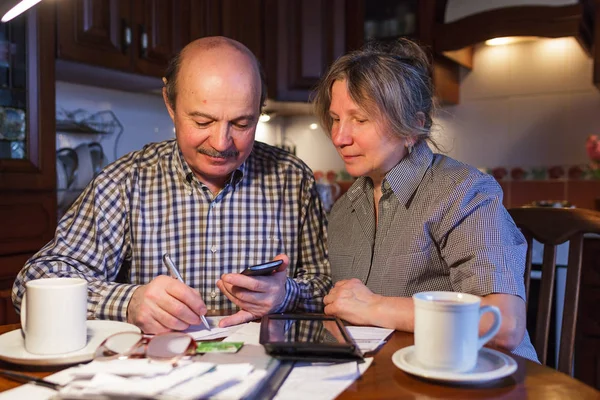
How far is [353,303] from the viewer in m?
1.03

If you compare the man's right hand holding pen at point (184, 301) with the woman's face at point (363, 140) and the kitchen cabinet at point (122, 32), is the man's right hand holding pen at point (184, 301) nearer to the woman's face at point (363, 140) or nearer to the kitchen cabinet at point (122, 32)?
the woman's face at point (363, 140)

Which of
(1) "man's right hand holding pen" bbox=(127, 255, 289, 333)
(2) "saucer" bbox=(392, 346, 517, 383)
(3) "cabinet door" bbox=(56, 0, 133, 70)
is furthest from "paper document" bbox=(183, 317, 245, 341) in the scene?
(3) "cabinet door" bbox=(56, 0, 133, 70)

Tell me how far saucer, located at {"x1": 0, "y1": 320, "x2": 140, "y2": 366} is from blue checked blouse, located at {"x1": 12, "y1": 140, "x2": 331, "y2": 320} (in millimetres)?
334

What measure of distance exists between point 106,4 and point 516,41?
6.65 feet

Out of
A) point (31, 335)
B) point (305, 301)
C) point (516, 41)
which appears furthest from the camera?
point (516, 41)

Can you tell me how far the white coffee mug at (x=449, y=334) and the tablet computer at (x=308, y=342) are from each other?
0.31ft

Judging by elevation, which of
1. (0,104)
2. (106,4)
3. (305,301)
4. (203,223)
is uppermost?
(106,4)

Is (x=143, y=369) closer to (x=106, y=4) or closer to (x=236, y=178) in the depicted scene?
(x=236, y=178)

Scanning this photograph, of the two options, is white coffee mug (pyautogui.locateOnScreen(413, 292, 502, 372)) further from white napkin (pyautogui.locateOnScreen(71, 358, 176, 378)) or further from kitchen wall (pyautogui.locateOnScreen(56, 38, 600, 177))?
kitchen wall (pyautogui.locateOnScreen(56, 38, 600, 177))

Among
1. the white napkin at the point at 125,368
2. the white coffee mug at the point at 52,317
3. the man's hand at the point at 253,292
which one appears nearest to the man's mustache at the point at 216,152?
the man's hand at the point at 253,292

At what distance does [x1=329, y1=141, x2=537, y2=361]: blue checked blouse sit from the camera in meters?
1.06

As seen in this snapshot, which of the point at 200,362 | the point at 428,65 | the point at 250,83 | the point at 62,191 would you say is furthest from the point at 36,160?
the point at 200,362

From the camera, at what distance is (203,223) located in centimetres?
138

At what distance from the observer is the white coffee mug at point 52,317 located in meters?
0.76
